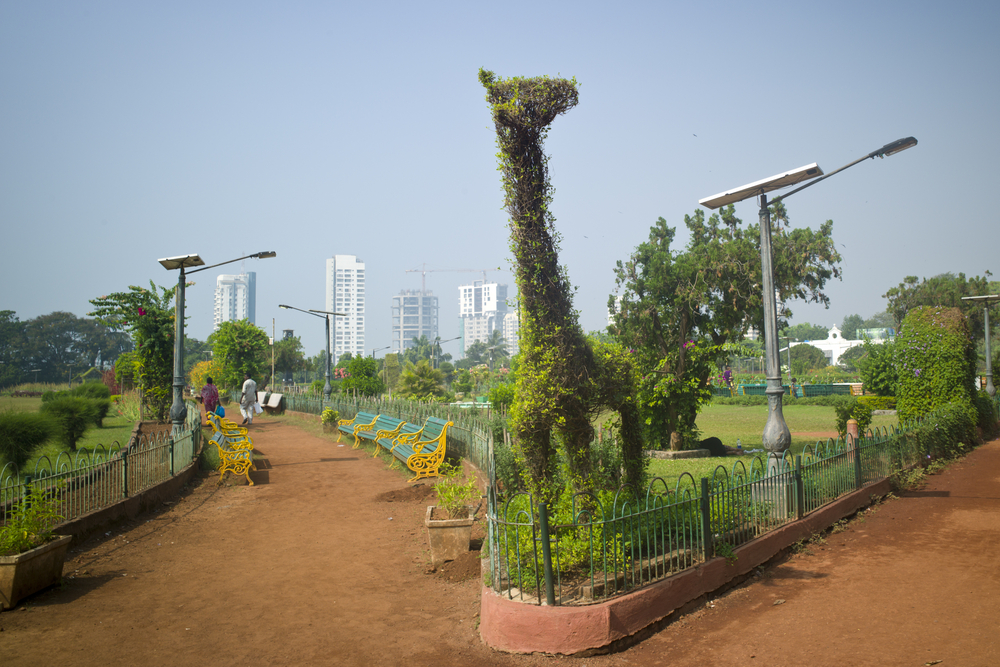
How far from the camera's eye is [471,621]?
229 inches

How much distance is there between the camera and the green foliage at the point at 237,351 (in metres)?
36.3

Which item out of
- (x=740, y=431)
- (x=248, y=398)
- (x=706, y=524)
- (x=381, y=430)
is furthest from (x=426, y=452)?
(x=740, y=431)

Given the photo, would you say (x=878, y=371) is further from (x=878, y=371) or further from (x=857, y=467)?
(x=857, y=467)

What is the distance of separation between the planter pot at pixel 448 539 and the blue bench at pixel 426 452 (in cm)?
433

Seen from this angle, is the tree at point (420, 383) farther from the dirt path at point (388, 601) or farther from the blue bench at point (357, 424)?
the dirt path at point (388, 601)

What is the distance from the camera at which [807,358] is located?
88.3 metres

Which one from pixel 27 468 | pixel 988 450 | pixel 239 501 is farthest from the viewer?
pixel 988 450

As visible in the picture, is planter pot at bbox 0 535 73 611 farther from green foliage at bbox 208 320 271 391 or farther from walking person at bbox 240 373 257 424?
green foliage at bbox 208 320 271 391

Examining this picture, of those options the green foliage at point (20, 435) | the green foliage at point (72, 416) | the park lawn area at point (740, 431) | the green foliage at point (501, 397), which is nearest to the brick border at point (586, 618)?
the park lawn area at point (740, 431)

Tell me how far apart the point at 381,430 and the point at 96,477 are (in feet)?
22.8

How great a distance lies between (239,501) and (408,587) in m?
5.26

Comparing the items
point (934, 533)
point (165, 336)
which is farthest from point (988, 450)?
point (165, 336)

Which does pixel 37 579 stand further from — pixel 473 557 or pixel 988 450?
pixel 988 450

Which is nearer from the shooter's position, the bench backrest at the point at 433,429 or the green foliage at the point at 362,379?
the bench backrest at the point at 433,429
